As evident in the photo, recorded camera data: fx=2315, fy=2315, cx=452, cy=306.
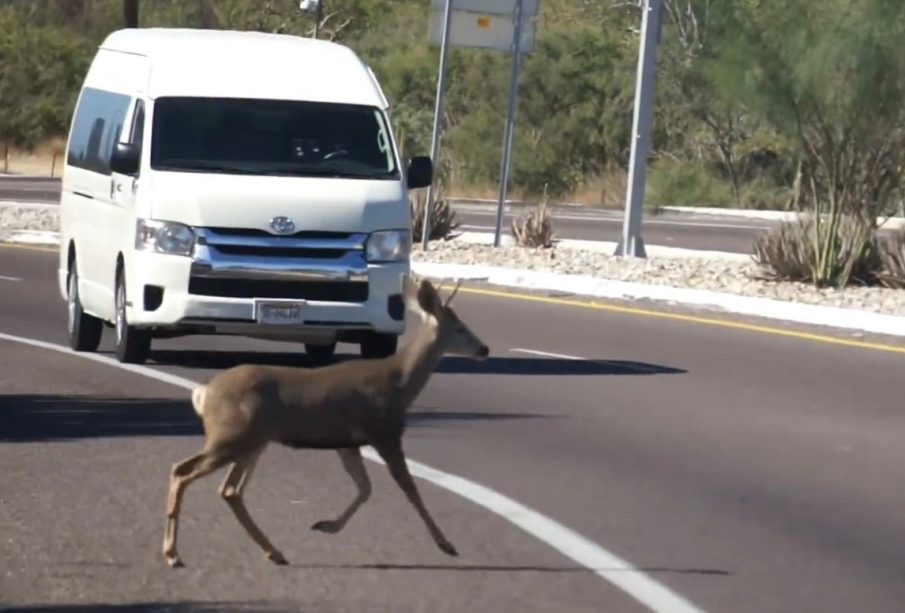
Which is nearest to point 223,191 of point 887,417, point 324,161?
point 324,161

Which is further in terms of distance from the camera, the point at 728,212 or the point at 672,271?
the point at 728,212

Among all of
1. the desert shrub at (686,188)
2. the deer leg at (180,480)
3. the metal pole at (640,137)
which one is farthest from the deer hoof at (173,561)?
the desert shrub at (686,188)

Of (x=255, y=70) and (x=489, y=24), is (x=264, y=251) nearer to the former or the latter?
(x=255, y=70)

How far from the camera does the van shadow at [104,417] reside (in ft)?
43.4

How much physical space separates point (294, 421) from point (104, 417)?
5.10m

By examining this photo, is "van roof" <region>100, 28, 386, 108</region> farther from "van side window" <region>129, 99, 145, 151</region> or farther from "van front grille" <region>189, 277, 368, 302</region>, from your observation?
"van front grille" <region>189, 277, 368, 302</region>

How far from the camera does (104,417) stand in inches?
550

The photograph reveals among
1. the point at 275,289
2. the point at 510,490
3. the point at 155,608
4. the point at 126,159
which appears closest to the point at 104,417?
the point at 275,289

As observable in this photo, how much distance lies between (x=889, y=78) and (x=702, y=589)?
19.8m

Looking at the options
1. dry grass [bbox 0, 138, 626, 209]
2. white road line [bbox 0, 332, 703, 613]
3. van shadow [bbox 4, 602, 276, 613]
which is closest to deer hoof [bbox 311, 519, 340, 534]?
white road line [bbox 0, 332, 703, 613]

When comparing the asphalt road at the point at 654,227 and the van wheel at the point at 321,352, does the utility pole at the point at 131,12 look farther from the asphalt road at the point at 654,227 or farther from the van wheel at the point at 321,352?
the van wheel at the point at 321,352

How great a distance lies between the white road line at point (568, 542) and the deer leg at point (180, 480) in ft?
5.26

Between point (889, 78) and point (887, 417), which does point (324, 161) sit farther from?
point (889, 78)

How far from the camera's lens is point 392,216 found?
16297 millimetres
